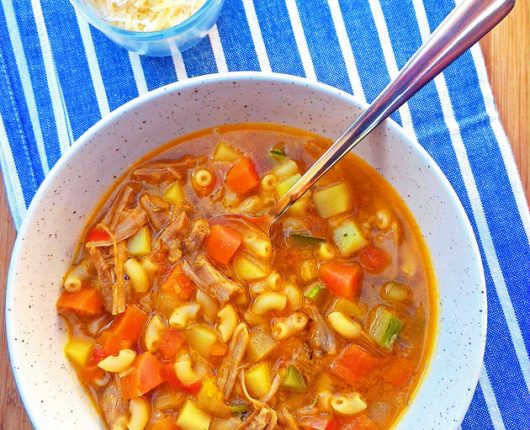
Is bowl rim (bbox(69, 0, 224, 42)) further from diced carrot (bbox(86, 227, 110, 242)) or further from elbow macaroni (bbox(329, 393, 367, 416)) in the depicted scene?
elbow macaroni (bbox(329, 393, 367, 416))

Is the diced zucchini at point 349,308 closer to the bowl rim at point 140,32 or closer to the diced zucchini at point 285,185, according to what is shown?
the diced zucchini at point 285,185

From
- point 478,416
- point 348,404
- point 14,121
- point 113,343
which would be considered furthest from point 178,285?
point 478,416

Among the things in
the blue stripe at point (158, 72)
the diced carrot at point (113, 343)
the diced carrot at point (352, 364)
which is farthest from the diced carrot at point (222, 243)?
the blue stripe at point (158, 72)

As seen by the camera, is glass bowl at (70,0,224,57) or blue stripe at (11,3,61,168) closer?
glass bowl at (70,0,224,57)

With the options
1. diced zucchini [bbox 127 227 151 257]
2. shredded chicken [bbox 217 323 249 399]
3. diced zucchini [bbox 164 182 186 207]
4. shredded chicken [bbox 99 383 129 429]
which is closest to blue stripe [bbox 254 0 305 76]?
diced zucchini [bbox 164 182 186 207]

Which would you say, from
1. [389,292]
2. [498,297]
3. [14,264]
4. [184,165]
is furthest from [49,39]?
[498,297]

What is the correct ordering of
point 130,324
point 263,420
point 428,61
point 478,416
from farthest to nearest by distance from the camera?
point 478,416 → point 130,324 → point 263,420 → point 428,61

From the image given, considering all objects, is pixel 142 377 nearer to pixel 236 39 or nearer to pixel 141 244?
pixel 141 244
